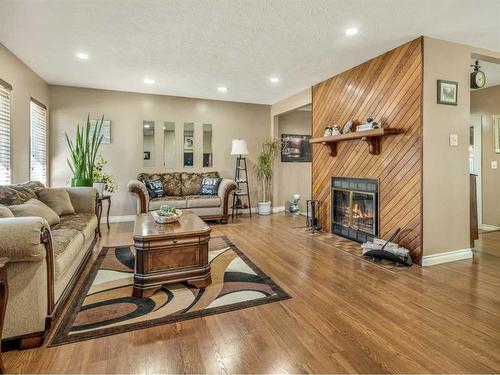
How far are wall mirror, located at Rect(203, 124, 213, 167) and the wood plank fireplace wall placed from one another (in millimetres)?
2803

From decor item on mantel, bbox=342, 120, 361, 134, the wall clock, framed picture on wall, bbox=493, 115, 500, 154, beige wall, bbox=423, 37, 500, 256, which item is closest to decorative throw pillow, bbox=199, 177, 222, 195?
decor item on mantel, bbox=342, 120, 361, 134

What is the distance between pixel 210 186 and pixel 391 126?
3.46m

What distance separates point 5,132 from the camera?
3.52m

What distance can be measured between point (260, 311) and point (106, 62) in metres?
3.85

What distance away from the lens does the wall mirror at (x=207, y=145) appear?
6324 millimetres

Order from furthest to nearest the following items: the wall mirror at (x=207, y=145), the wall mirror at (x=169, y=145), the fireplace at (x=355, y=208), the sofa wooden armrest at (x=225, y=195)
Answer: the wall mirror at (x=207, y=145), the wall mirror at (x=169, y=145), the sofa wooden armrest at (x=225, y=195), the fireplace at (x=355, y=208)

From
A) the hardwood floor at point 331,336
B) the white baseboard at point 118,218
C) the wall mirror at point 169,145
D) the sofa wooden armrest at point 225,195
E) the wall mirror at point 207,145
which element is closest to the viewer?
the hardwood floor at point 331,336

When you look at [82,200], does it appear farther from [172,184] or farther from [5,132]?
[172,184]

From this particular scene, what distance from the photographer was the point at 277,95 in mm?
5898

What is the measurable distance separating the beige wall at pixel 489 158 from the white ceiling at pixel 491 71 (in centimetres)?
23

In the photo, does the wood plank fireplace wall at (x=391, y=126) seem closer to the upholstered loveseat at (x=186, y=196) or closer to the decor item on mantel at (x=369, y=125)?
the decor item on mantel at (x=369, y=125)

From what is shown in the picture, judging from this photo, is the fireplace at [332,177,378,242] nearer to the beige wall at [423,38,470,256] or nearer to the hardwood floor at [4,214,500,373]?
the beige wall at [423,38,470,256]

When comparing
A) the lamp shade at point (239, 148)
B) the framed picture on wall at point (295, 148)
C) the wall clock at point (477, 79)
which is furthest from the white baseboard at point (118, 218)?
the wall clock at point (477, 79)

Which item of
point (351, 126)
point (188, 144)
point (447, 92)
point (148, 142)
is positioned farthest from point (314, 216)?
point (148, 142)
